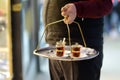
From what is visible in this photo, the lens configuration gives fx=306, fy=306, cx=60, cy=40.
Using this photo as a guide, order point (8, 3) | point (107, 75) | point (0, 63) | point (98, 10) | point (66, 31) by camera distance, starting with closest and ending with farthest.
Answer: point (98, 10)
point (66, 31)
point (8, 3)
point (0, 63)
point (107, 75)

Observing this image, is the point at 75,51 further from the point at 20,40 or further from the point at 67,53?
the point at 20,40

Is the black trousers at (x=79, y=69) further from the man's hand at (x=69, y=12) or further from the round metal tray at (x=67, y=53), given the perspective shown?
the man's hand at (x=69, y=12)

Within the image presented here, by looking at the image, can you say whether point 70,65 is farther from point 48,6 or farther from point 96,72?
point 48,6

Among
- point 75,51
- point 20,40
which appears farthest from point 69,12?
point 20,40

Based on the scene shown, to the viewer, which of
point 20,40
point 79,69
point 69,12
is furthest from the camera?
point 20,40

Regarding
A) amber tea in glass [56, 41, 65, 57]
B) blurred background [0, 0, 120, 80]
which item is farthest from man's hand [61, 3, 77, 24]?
blurred background [0, 0, 120, 80]

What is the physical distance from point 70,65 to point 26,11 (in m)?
1.54

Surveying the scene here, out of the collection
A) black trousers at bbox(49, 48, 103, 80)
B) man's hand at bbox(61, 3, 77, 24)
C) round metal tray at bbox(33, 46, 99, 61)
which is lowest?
black trousers at bbox(49, 48, 103, 80)

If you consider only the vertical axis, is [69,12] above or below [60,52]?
above

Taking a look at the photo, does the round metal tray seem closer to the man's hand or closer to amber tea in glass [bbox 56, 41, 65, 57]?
amber tea in glass [bbox 56, 41, 65, 57]

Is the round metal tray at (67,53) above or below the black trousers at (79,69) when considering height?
above

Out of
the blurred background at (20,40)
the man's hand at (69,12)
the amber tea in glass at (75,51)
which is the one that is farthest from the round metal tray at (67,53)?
the blurred background at (20,40)

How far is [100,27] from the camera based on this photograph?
4.33ft

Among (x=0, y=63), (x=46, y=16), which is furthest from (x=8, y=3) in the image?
(x=46, y=16)
